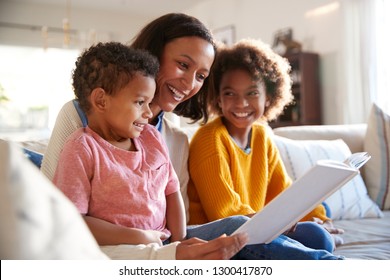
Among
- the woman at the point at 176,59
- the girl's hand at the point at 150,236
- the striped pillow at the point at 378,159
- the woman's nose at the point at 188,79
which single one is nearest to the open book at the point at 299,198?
the girl's hand at the point at 150,236

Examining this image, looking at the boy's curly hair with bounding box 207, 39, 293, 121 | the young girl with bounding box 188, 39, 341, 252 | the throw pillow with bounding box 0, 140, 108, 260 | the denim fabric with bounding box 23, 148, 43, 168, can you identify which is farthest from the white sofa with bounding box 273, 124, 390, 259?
the throw pillow with bounding box 0, 140, 108, 260

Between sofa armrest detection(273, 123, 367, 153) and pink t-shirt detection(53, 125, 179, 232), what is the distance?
4.26 feet

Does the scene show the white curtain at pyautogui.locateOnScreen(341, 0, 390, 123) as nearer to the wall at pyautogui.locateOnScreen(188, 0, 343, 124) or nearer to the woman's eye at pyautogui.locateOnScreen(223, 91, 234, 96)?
the wall at pyautogui.locateOnScreen(188, 0, 343, 124)

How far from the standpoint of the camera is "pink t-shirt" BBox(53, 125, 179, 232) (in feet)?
2.73

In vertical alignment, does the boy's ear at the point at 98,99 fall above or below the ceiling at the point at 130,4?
below

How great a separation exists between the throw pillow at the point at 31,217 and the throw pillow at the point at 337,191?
1.40 metres

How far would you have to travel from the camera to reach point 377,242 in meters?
1.41

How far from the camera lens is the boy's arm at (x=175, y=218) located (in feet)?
3.33

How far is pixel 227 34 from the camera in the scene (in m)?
5.91

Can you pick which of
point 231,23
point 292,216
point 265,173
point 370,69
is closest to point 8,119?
point 231,23

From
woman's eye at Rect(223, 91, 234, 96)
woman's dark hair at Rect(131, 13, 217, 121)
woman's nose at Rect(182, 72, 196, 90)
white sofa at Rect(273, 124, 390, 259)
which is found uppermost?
woman's dark hair at Rect(131, 13, 217, 121)

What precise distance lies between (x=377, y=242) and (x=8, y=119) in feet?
19.4

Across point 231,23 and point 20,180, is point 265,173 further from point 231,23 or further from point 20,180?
point 231,23

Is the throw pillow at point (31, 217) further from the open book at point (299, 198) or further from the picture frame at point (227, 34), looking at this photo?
the picture frame at point (227, 34)
